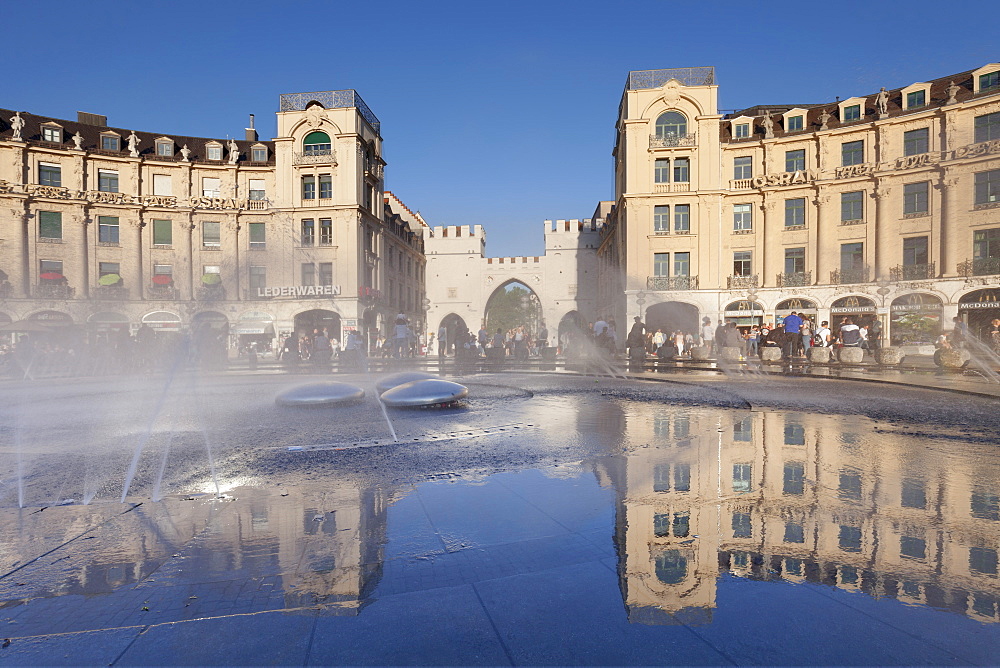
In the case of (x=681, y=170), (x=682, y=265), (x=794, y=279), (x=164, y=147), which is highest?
(x=164, y=147)

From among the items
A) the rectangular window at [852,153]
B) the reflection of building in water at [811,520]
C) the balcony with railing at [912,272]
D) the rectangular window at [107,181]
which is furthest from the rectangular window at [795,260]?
the rectangular window at [107,181]

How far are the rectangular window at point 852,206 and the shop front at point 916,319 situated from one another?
5013mm

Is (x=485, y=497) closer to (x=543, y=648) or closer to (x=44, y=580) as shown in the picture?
(x=543, y=648)

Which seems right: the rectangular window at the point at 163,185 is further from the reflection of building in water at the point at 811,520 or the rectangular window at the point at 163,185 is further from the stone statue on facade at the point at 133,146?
the reflection of building in water at the point at 811,520

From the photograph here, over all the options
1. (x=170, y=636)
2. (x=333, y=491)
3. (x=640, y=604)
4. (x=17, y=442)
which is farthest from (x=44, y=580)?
(x=17, y=442)

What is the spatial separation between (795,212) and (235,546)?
3628 cm

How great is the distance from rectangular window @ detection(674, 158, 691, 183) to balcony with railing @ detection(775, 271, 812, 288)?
7696 millimetres

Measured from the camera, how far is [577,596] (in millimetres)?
2068

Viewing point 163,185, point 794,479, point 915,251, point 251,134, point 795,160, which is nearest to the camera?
point 794,479

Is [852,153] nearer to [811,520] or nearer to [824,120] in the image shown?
[824,120]

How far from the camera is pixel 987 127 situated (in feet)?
94.7

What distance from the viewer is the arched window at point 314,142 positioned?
36.5 meters

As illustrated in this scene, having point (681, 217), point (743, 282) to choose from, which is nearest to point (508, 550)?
point (681, 217)

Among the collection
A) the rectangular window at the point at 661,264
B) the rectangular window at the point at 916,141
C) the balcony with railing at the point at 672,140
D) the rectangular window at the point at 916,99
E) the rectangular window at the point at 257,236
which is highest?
the rectangular window at the point at 916,99
